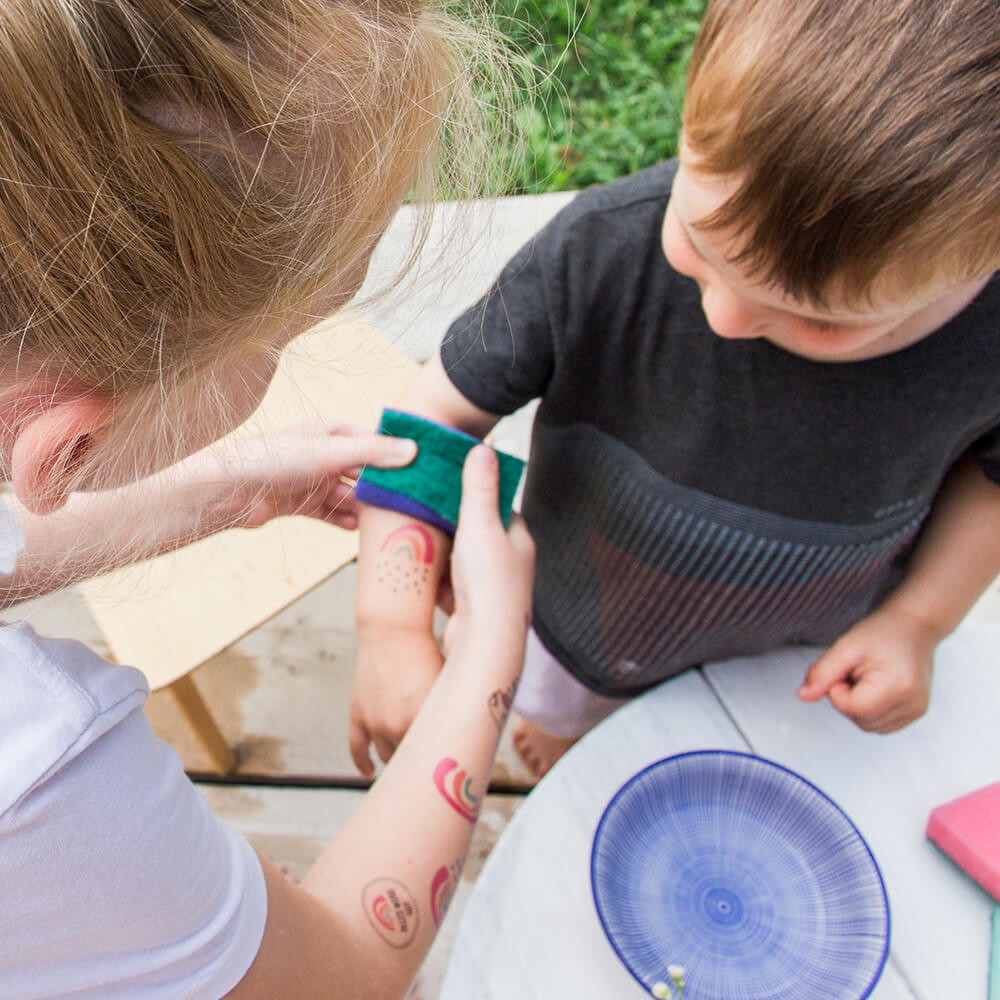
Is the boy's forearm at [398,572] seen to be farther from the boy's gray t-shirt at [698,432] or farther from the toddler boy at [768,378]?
the boy's gray t-shirt at [698,432]

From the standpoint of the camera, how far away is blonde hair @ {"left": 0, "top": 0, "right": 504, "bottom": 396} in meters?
0.28

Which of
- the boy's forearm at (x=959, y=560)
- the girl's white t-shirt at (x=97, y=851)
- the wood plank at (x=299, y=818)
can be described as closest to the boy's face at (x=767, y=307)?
the boy's forearm at (x=959, y=560)

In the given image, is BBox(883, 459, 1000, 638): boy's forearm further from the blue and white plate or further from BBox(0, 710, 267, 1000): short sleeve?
BBox(0, 710, 267, 1000): short sleeve

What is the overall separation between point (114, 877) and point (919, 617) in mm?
839

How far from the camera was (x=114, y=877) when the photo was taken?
42cm

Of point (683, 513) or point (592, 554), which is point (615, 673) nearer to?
point (592, 554)

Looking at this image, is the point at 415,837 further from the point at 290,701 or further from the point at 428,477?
the point at 290,701

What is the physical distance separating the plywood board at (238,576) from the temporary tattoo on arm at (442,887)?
51cm

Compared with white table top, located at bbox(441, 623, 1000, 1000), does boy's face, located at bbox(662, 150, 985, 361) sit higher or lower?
higher

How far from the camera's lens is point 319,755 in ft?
4.57

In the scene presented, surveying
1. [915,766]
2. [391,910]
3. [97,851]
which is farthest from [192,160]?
[915,766]

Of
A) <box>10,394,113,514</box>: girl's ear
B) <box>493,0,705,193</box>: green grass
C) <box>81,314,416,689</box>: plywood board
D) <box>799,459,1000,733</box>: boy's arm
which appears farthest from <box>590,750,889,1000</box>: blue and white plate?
<box>493,0,705,193</box>: green grass

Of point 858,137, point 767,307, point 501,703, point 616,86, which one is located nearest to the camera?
point 858,137

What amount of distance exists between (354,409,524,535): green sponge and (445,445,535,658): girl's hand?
2 cm
